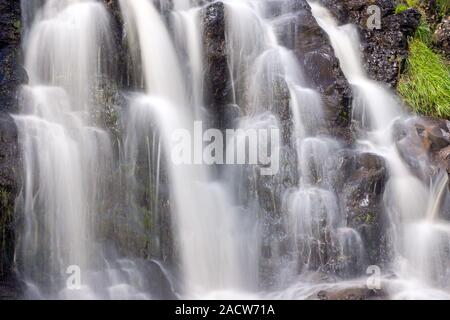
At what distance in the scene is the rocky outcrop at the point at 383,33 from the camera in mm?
12297

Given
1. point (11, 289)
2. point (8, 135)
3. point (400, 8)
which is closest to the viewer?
point (11, 289)

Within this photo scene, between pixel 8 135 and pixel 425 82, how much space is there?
827cm

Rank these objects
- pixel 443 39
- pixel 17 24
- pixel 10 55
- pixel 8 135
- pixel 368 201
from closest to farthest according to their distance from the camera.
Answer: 1. pixel 8 135
2. pixel 10 55
3. pixel 368 201
4. pixel 17 24
5. pixel 443 39

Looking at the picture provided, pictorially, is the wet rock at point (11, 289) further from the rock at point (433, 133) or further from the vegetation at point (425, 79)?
the vegetation at point (425, 79)

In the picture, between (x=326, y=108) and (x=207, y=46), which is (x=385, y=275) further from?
(x=207, y=46)

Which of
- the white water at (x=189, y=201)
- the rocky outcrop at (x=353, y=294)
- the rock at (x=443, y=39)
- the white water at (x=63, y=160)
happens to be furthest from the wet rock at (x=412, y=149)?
the white water at (x=63, y=160)

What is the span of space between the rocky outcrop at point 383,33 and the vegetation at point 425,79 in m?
0.19

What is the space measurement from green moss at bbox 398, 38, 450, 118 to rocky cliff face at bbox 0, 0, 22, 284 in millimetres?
7458

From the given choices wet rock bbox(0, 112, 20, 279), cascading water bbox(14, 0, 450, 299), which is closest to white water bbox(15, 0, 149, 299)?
cascading water bbox(14, 0, 450, 299)

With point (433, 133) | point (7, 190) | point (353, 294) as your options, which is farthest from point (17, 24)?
point (433, 133)

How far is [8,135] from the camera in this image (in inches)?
308

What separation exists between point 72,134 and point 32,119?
0.59 meters

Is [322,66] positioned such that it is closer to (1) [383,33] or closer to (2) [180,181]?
(1) [383,33]

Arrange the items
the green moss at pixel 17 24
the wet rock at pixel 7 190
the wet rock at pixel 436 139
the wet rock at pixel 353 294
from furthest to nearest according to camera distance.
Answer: the wet rock at pixel 436 139
the green moss at pixel 17 24
the wet rock at pixel 353 294
the wet rock at pixel 7 190
